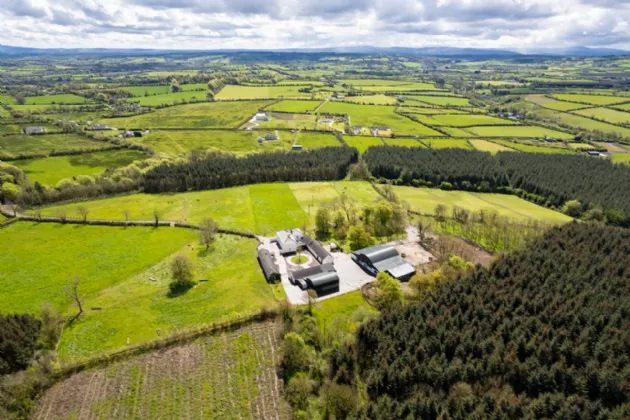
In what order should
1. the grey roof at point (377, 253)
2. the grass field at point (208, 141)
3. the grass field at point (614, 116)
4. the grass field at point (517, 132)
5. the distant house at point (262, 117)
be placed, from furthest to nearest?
the distant house at point (262, 117), the grass field at point (614, 116), the grass field at point (517, 132), the grass field at point (208, 141), the grey roof at point (377, 253)

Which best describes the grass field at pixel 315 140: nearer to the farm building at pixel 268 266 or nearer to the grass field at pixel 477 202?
the grass field at pixel 477 202

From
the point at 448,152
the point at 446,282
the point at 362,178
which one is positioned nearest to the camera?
the point at 446,282

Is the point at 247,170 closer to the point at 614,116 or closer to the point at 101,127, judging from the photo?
the point at 101,127

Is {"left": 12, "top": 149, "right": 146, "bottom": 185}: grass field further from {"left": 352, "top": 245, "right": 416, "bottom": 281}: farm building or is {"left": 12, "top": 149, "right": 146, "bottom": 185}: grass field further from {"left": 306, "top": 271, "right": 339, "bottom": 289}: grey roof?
{"left": 352, "top": 245, "right": 416, "bottom": 281}: farm building

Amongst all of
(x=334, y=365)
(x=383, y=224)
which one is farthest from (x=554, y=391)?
(x=383, y=224)

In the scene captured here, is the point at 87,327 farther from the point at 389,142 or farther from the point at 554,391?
the point at 389,142

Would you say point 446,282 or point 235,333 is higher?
point 446,282

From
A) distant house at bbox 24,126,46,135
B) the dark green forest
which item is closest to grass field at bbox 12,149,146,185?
distant house at bbox 24,126,46,135

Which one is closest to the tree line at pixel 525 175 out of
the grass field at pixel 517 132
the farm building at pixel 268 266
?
the grass field at pixel 517 132
